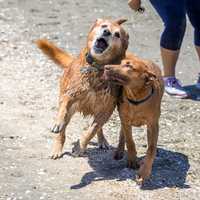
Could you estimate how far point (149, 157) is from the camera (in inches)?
234

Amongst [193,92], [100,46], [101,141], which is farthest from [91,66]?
[193,92]

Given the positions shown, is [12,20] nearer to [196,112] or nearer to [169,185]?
[196,112]

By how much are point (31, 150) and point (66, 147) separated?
12.7 inches

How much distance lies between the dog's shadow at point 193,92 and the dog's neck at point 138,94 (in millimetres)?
2646

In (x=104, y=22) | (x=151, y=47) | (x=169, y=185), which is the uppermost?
(x=104, y=22)

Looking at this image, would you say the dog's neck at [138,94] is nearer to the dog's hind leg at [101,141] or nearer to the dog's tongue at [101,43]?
the dog's tongue at [101,43]

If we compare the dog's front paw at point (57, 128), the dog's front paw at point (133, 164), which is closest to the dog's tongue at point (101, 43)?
the dog's front paw at point (57, 128)

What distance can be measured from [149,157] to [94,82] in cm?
72

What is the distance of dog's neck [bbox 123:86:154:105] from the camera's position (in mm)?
5777

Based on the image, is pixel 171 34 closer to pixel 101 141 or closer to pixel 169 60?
pixel 169 60

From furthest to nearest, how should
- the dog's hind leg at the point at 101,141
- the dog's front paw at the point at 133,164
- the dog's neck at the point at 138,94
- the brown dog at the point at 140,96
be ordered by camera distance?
the dog's hind leg at the point at 101,141 < the dog's front paw at the point at 133,164 < the dog's neck at the point at 138,94 < the brown dog at the point at 140,96

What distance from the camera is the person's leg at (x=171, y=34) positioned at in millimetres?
8178

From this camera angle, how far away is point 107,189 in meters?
5.81

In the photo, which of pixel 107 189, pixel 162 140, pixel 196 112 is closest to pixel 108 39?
pixel 107 189
